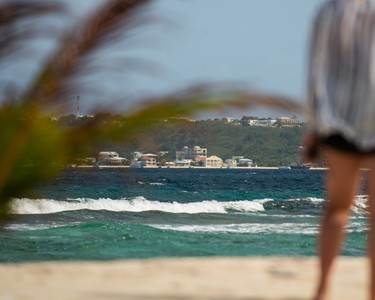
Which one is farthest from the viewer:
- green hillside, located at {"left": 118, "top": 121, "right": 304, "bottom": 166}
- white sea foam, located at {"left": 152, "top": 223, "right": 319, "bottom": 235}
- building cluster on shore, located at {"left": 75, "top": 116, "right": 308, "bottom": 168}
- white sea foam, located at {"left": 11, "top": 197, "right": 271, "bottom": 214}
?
green hillside, located at {"left": 118, "top": 121, "right": 304, "bottom": 166}

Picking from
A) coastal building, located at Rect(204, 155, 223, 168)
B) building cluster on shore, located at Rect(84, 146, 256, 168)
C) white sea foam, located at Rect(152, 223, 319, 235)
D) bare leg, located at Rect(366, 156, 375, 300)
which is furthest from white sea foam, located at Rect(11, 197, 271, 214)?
coastal building, located at Rect(204, 155, 223, 168)

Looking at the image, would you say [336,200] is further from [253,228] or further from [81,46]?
[253,228]

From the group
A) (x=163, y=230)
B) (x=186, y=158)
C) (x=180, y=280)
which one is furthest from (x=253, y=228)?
(x=186, y=158)

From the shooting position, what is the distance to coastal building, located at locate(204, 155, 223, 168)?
96750 mm

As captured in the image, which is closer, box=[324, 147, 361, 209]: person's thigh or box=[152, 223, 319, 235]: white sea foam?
box=[324, 147, 361, 209]: person's thigh

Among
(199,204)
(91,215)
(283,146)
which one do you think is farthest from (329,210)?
(283,146)

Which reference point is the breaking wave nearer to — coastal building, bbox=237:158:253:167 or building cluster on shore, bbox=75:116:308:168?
building cluster on shore, bbox=75:116:308:168

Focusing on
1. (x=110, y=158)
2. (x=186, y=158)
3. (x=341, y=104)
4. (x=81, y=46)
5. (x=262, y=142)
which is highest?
(x=262, y=142)

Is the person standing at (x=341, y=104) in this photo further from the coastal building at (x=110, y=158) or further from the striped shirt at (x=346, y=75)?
the coastal building at (x=110, y=158)

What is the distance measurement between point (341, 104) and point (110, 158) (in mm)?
1013

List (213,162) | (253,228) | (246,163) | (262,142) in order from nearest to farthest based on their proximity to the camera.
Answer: (253,228) < (262,142) < (246,163) < (213,162)

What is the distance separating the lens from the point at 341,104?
4.40m

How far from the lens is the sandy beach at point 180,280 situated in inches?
202

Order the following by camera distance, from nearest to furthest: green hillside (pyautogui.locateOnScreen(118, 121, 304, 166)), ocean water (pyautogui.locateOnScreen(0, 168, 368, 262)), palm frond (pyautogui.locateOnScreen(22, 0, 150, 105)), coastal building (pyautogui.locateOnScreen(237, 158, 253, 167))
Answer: palm frond (pyautogui.locateOnScreen(22, 0, 150, 105)) < ocean water (pyautogui.locateOnScreen(0, 168, 368, 262)) < green hillside (pyautogui.locateOnScreen(118, 121, 304, 166)) < coastal building (pyautogui.locateOnScreen(237, 158, 253, 167))
